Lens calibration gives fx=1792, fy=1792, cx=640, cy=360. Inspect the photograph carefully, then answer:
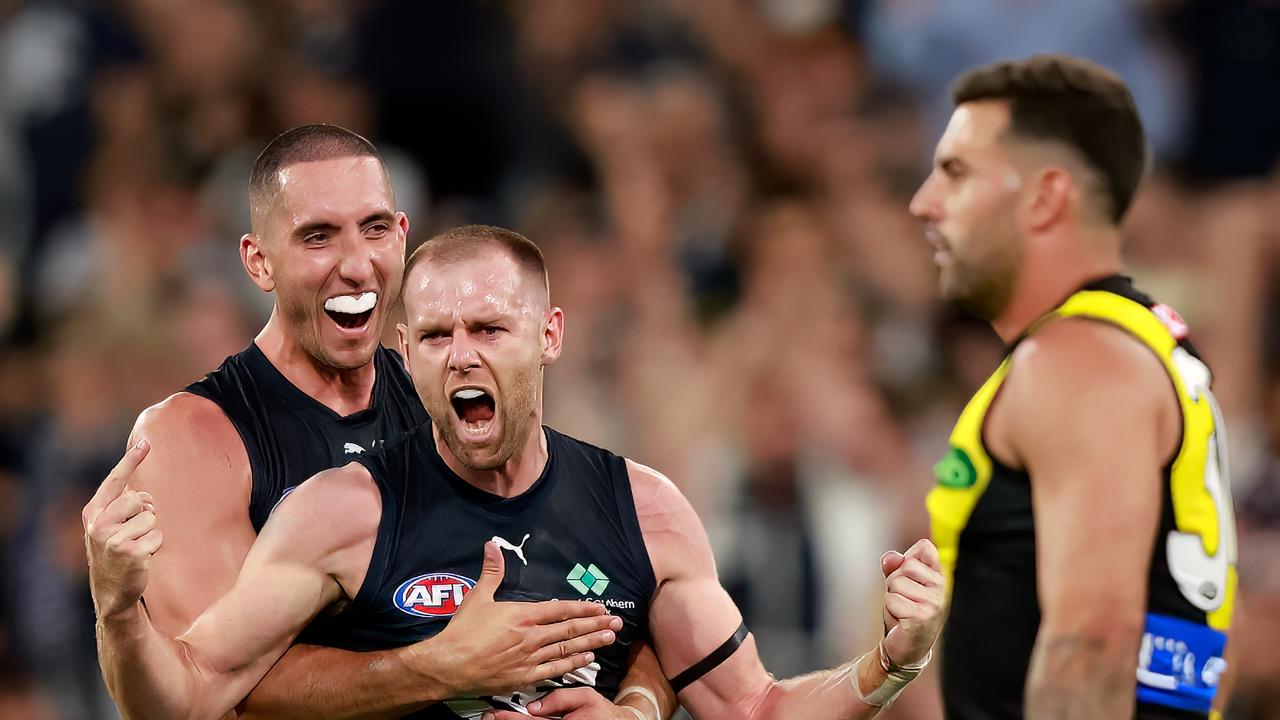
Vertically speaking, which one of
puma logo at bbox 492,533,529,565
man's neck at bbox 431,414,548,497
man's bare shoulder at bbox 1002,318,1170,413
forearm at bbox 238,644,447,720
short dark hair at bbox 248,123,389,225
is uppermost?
short dark hair at bbox 248,123,389,225

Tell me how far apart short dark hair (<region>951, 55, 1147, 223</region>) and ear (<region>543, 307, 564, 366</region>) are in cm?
126

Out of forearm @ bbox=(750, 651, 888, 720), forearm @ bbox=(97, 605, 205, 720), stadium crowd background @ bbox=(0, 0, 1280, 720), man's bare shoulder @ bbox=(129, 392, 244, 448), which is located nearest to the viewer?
forearm @ bbox=(97, 605, 205, 720)

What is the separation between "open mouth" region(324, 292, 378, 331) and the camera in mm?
4785

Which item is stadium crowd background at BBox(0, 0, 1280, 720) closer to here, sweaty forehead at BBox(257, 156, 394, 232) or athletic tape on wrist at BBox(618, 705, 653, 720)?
athletic tape on wrist at BBox(618, 705, 653, 720)

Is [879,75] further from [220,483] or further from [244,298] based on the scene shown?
[220,483]

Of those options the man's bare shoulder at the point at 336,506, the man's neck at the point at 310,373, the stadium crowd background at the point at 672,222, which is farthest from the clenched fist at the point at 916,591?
the stadium crowd background at the point at 672,222

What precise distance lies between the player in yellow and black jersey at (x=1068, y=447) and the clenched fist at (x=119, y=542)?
1912 mm

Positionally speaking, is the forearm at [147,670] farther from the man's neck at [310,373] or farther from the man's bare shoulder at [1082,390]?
the man's bare shoulder at [1082,390]

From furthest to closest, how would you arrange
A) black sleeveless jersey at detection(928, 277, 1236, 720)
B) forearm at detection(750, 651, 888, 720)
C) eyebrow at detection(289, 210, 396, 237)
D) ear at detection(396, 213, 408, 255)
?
ear at detection(396, 213, 408, 255)
eyebrow at detection(289, 210, 396, 237)
forearm at detection(750, 651, 888, 720)
black sleeveless jersey at detection(928, 277, 1236, 720)

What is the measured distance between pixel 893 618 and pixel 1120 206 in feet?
3.96

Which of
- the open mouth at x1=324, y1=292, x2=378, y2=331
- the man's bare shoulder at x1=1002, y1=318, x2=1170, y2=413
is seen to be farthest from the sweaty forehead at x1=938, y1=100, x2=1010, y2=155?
the open mouth at x1=324, y1=292, x2=378, y2=331

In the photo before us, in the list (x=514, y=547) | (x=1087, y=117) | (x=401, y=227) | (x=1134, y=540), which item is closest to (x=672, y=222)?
(x=401, y=227)

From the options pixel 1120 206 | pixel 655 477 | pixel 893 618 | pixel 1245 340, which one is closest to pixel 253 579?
pixel 655 477

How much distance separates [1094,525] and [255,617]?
1.92 meters
